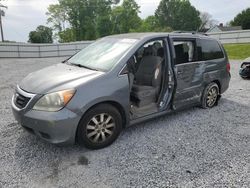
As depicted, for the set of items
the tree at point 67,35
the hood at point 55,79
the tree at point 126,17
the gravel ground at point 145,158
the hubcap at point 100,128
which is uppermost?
the tree at point 126,17

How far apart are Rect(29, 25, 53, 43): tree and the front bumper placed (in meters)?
48.9

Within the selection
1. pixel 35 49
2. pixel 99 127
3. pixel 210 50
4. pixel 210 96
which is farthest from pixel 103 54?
pixel 35 49

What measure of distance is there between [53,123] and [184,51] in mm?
2815

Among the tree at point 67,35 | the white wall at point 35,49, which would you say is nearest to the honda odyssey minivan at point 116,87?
the white wall at point 35,49

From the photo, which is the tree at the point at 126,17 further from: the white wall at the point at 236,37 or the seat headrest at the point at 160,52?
the seat headrest at the point at 160,52

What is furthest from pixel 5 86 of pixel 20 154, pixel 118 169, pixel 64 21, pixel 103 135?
pixel 64 21

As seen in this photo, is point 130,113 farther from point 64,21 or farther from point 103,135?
point 64,21

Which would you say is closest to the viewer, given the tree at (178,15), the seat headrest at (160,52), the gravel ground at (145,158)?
the gravel ground at (145,158)

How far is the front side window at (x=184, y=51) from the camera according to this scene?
4.46 meters

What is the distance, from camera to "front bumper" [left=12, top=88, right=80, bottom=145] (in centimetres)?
308

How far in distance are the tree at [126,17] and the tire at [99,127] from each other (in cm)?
4692

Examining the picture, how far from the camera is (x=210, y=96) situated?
5.29 metres

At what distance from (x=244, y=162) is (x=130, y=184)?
5.26 feet

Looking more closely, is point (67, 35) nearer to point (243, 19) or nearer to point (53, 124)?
point (243, 19)
